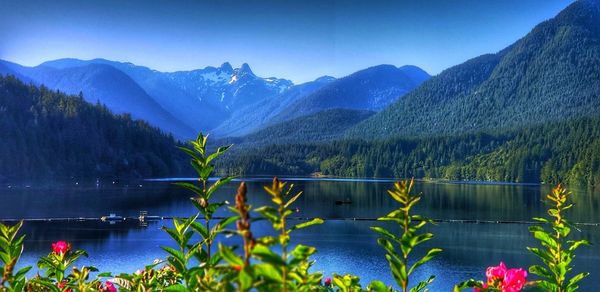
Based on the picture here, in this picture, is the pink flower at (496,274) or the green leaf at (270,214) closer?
the green leaf at (270,214)

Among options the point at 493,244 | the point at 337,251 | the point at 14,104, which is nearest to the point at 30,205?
the point at 337,251

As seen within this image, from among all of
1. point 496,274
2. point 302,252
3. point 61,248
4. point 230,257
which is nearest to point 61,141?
point 61,248

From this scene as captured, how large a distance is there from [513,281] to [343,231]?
244 feet

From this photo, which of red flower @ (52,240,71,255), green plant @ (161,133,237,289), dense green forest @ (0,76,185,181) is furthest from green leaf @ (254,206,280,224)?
dense green forest @ (0,76,185,181)

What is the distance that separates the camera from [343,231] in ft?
253

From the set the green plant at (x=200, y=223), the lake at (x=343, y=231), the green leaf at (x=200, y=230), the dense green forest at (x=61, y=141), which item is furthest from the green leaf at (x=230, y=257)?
the dense green forest at (x=61, y=141)

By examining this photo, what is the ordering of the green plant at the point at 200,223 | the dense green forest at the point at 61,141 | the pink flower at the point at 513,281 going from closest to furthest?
the green plant at the point at 200,223 → the pink flower at the point at 513,281 → the dense green forest at the point at 61,141

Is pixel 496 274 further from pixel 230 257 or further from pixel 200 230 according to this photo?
pixel 230 257

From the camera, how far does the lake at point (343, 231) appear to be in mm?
52938

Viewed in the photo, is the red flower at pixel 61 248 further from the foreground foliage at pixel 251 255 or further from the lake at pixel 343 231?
the lake at pixel 343 231

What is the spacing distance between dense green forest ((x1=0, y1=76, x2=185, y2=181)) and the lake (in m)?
38.2

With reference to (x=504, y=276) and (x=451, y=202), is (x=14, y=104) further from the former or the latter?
(x=504, y=276)

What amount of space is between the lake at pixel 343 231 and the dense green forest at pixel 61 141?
38.2 m

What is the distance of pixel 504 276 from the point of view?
3.75 meters
